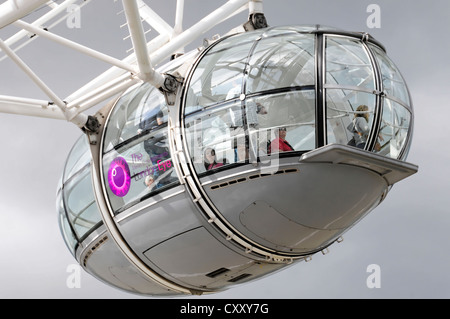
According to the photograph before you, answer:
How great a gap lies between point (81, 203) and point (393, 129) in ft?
19.5

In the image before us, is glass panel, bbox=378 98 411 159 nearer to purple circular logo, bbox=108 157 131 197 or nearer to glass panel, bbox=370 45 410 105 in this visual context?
glass panel, bbox=370 45 410 105

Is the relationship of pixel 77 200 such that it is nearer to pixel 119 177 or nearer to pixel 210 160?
pixel 119 177

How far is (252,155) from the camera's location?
16.1m

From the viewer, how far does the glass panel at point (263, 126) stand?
16.0 m

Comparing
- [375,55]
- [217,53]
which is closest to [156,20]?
[217,53]

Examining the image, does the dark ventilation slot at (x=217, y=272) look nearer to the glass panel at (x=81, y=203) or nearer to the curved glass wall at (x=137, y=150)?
the curved glass wall at (x=137, y=150)

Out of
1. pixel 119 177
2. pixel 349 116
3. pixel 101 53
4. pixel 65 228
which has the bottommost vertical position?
pixel 65 228

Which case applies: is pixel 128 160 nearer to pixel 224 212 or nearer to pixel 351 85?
pixel 224 212

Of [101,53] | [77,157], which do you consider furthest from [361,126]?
[77,157]

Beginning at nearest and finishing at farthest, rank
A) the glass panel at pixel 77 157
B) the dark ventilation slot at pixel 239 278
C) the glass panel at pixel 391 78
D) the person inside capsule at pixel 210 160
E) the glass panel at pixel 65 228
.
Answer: the person inside capsule at pixel 210 160
the glass panel at pixel 391 78
the dark ventilation slot at pixel 239 278
the glass panel at pixel 77 157
the glass panel at pixel 65 228

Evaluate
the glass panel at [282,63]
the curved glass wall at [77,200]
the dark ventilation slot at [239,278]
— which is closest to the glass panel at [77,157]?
the curved glass wall at [77,200]

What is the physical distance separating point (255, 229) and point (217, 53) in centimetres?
305

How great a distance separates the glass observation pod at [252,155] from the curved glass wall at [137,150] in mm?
23

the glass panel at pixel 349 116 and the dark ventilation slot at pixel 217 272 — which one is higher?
the glass panel at pixel 349 116
